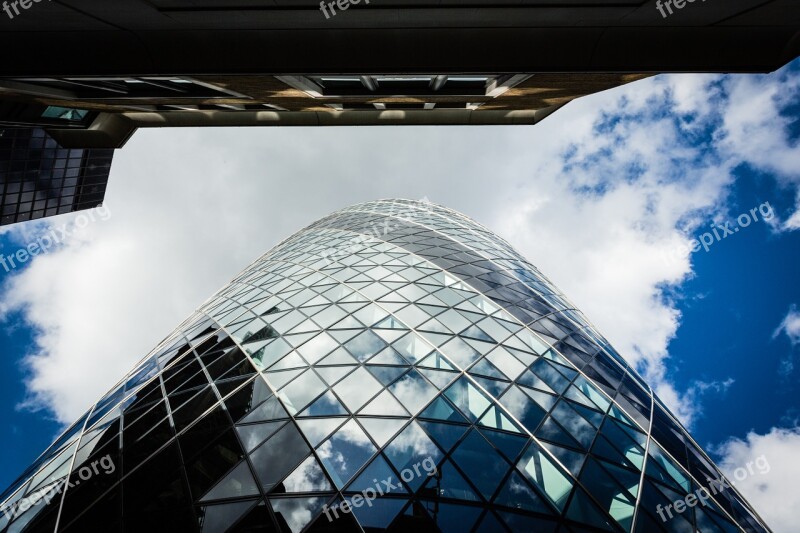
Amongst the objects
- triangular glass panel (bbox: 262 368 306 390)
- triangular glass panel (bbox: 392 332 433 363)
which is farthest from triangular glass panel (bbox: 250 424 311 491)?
triangular glass panel (bbox: 392 332 433 363)

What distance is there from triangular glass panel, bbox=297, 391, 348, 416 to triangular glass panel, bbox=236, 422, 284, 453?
100cm

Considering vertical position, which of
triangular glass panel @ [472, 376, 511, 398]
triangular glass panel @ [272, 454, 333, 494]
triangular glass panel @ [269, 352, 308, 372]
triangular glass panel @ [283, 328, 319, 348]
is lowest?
triangular glass panel @ [272, 454, 333, 494]

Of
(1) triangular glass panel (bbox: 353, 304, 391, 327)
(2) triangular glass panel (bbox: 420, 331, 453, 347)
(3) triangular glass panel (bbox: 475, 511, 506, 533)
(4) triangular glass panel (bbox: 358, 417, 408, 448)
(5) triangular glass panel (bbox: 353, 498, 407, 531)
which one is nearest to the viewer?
(5) triangular glass panel (bbox: 353, 498, 407, 531)

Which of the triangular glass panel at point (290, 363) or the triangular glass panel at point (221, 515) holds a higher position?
the triangular glass panel at point (290, 363)

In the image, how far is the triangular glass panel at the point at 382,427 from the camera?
1102 centimetres

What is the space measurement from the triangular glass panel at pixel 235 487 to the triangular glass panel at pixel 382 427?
3609 millimetres

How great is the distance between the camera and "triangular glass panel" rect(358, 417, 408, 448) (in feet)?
36.2

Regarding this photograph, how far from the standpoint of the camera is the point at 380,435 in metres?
11.1

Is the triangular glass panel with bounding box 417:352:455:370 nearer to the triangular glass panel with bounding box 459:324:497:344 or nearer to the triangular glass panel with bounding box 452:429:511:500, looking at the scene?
the triangular glass panel with bounding box 459:324:497:344

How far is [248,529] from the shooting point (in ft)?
29.4

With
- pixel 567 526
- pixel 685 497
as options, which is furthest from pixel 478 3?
pixel 685 497

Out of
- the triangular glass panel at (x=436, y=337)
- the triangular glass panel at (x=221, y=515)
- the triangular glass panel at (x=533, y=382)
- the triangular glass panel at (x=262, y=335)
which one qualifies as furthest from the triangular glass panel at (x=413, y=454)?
the triangular glass panel at (x=262, y=335)

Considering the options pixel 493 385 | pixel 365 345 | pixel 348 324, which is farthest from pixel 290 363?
pixel 493 385

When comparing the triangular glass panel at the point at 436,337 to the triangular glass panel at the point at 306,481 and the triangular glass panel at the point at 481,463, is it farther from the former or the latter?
the triangular glass panel at the point at 306,481
